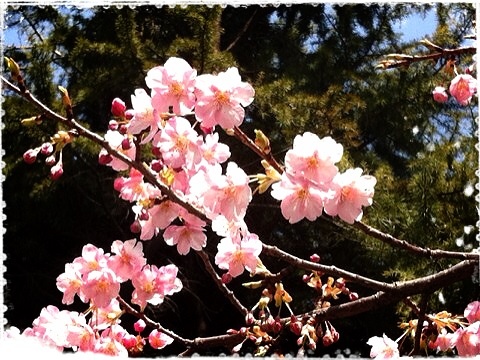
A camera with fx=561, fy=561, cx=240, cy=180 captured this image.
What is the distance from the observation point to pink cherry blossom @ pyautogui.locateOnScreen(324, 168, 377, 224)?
0.40 m

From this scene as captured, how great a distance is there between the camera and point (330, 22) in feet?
1.90

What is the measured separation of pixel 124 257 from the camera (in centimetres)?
51

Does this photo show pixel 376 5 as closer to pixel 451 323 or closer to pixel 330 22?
pixel 330 22

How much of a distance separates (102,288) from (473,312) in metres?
0.34

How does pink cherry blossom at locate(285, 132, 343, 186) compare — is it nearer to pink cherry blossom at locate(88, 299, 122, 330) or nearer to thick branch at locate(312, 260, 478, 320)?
thick branch at locate(312, 260, 478, 320)

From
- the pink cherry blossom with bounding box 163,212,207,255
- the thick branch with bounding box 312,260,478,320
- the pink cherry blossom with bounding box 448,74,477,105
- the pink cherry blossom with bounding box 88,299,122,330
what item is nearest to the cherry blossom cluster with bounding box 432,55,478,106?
the pink cherry blossom with bounding box 448,74,477,105

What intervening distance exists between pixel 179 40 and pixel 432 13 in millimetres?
269

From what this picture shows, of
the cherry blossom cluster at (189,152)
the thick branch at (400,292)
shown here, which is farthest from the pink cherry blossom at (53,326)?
the thick branch at (400,292)

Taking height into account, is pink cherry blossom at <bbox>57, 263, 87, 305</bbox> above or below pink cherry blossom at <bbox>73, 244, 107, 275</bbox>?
below

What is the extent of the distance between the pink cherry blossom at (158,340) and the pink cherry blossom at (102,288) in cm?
7

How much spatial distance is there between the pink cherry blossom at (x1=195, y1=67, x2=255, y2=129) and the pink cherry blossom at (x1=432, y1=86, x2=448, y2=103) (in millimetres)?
247

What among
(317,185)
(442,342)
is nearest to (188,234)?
(317,185)

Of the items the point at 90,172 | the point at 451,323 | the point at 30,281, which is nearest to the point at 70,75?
the point at 90,172

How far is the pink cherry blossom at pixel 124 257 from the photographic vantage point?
51 centimetres
